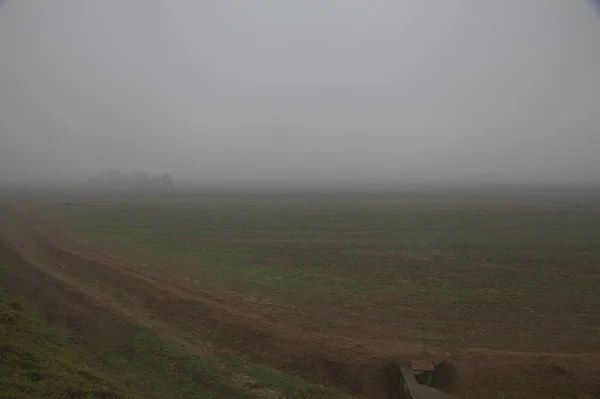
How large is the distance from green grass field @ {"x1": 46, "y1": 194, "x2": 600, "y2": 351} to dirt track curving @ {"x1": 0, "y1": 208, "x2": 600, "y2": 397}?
132 cm

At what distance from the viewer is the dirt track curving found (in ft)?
38.1

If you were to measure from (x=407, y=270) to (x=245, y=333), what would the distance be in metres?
14.1

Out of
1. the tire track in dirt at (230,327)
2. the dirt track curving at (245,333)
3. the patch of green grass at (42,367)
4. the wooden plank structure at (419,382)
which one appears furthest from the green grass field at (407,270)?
the patch of green grass at (42,367)

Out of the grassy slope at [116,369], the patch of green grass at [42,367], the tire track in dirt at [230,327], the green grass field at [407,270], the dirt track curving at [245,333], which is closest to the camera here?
the patch of green grass at [42,367]

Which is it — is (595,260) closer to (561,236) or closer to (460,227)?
(561,236)

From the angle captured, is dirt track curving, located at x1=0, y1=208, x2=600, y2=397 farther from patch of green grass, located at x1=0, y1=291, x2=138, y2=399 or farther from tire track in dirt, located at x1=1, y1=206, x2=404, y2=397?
patch of green grass, located at x1=0, y1=291, x2=138, y2=399

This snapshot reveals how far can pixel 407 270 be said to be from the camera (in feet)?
78.9

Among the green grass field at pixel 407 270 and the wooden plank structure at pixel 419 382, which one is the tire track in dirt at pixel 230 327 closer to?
the wooden plank structure at pixel 419 382

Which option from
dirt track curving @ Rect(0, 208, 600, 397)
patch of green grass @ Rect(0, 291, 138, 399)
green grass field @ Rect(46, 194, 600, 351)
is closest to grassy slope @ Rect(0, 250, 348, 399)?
patch of green grass @ Rect(0, 291, 138, 399)

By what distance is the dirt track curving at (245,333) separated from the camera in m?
11.6

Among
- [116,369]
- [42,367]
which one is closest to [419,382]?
[116,369]

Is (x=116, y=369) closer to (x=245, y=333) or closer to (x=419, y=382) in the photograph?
(x=245, y=333)

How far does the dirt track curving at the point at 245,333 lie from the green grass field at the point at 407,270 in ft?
4.34

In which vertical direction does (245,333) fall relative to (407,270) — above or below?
below
